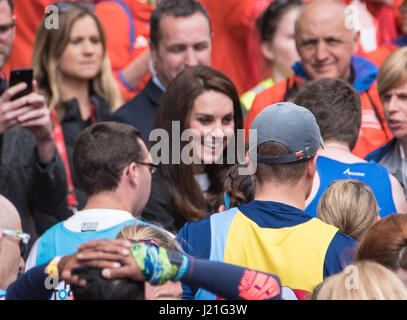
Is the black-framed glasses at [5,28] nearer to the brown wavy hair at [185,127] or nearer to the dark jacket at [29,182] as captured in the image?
the dark jacket at [29,182]

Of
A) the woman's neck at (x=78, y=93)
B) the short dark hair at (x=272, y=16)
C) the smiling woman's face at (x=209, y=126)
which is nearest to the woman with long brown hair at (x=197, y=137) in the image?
the smiling woman's face at (x=209, y=126)

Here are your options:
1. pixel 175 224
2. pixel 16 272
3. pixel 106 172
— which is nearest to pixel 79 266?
pixel 16 272

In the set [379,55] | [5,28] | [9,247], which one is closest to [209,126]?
[5,28]

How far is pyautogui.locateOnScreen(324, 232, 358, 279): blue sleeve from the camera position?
2922mm

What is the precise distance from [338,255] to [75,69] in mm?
3361

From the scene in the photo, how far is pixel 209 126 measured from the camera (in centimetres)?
469

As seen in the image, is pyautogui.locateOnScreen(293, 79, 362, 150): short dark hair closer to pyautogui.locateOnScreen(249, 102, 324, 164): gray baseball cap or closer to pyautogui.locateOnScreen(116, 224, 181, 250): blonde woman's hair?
pyautogui.locateOnScreen(249, 102, 324, 164): gray baseball cap

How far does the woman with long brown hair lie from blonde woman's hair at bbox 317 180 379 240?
45.0 inches

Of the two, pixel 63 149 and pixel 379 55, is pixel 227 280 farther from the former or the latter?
pixel 379 55

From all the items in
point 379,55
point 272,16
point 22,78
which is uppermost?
point 272,16

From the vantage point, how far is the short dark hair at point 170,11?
5582mm

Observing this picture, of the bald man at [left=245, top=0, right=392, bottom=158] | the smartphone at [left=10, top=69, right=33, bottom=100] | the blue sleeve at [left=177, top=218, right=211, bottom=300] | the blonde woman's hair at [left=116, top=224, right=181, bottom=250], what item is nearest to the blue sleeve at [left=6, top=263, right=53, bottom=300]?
the blonde woman's hair at [left=116, top=224, right=181, bottom=250]

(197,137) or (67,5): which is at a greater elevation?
(67,5)

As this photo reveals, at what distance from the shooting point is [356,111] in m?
4.26
